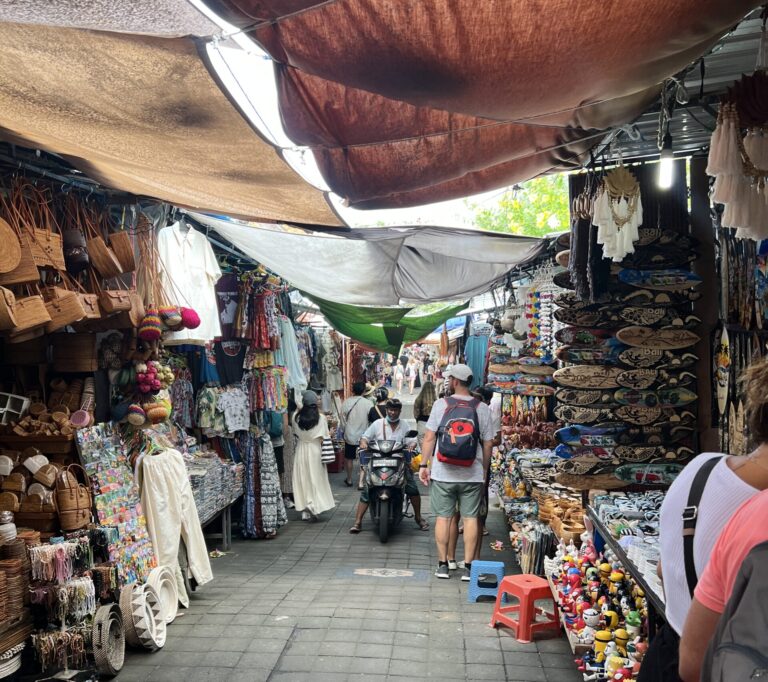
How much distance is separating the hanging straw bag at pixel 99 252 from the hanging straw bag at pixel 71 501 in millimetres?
1219

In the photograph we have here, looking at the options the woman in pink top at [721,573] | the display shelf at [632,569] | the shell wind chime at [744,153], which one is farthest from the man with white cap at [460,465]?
the woman in pink top at [721,573]

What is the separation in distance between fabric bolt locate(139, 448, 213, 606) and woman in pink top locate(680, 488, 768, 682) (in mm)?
4156

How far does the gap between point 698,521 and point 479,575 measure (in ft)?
13.3

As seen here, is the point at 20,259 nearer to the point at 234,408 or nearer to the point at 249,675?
the point at 249,675

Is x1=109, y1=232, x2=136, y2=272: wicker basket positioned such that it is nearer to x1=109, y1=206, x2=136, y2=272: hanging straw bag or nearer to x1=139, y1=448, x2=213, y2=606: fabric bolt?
x1=109, y1=206, x2=136, y2=272: hanging straw bag

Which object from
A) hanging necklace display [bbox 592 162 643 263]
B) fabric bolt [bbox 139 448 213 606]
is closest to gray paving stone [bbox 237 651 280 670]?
fabric bolt [bbox 139 448 213 606]

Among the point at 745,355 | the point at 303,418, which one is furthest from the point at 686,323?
the point at 303,418

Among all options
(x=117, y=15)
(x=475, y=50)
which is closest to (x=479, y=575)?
(x=475, y=50)

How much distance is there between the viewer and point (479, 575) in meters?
5.82

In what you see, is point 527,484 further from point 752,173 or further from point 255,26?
point 255,26

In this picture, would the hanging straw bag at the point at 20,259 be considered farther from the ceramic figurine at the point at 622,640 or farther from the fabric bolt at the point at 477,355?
the fabric bolt at the point at 477,355

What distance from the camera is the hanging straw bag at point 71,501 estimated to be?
4211 mm

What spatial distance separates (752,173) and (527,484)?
5.25 meters

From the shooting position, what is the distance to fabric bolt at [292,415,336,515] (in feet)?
30.3
